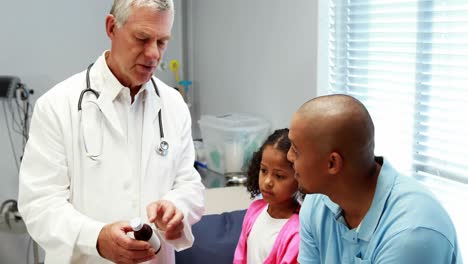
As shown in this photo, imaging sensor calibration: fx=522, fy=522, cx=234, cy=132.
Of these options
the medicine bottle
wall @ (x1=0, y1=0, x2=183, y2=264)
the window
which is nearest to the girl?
the medicine bottle

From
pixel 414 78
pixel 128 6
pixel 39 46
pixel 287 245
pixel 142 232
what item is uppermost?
pixel 128 6

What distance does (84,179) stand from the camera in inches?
60.7

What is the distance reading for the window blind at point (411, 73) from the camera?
1920 mm

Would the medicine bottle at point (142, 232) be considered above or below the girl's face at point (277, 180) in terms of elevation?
below

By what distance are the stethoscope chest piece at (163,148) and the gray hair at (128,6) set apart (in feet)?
1.26

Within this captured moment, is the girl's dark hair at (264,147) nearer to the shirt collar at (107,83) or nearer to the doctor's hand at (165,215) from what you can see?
the doctor's hand at (165,215)

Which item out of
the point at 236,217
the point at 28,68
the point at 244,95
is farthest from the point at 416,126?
the point at 28,68

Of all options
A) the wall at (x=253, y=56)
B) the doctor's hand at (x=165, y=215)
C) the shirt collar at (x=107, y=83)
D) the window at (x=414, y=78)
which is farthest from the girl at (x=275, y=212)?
the wall at (x=253, y=56)

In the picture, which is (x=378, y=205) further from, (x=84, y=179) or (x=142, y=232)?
(x=84, y=179)

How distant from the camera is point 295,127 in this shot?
48.3 inches

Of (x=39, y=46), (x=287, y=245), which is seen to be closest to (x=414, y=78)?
(x=287, y=245)

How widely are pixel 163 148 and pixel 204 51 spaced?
6.76ft

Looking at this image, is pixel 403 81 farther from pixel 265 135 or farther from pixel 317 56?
pixel 265 135

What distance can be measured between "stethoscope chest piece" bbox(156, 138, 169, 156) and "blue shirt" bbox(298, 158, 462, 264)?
0.53 m
